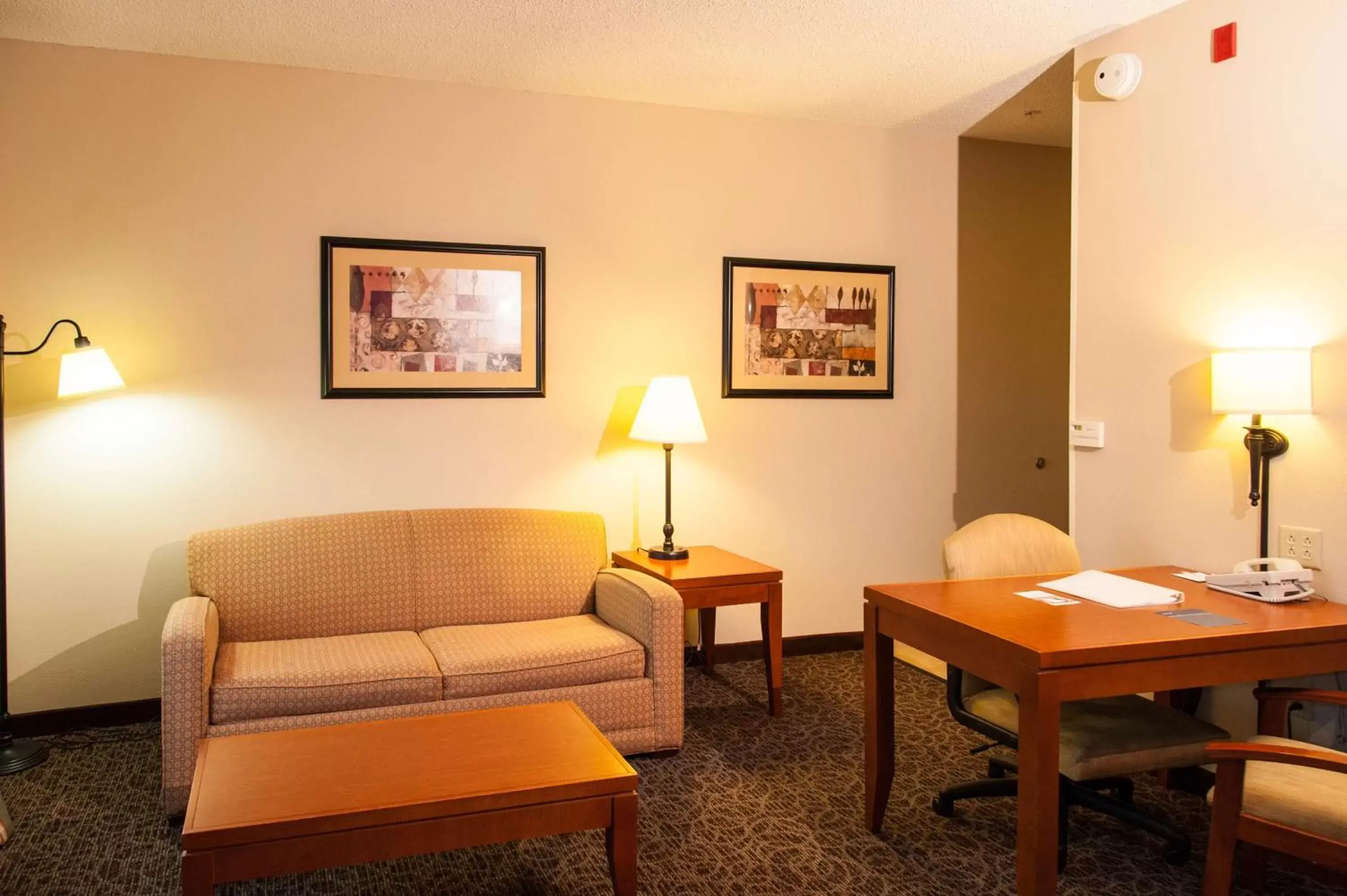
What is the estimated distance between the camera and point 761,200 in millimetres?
4652

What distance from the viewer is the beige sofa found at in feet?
9.82

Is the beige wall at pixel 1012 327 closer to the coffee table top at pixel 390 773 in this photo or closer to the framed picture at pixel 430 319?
the framed picture at pixel 430 319

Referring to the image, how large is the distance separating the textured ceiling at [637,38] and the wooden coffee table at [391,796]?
7.61 ft

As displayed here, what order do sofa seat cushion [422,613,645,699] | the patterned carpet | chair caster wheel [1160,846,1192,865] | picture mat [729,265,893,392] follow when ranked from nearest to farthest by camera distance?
the patterned carpet < chair caster wheel [1160,846,1192,865] < sofa seat cushion [422,613,645,699] < picture mat [729,265,893,392]

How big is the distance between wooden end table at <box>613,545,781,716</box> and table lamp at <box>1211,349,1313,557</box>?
1650mm

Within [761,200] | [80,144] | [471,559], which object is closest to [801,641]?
[471,559]

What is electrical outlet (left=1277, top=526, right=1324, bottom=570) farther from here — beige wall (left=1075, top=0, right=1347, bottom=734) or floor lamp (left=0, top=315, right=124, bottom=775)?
floor lamp (left=0, top=315, right=124, bottom=775)

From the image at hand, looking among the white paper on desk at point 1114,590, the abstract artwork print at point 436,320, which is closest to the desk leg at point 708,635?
the abstract artwork print at point 436,320

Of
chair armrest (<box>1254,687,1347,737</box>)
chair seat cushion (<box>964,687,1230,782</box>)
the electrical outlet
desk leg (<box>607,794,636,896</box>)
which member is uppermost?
the electrical outlet

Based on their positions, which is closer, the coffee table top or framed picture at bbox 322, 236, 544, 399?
the coffee table top

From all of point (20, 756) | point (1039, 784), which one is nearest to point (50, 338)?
point (20, 756)

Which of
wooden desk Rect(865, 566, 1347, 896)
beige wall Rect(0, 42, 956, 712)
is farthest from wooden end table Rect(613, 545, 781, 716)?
wooden desk Rect(865, 566, 1347, 896)

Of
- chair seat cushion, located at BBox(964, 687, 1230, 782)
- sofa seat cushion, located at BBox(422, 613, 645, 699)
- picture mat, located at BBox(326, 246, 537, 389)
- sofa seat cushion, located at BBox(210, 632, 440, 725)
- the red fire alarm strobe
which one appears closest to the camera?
chair seat cushion, located at BBox(964, 687, 1230, 782)

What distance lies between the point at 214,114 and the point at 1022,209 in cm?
374
